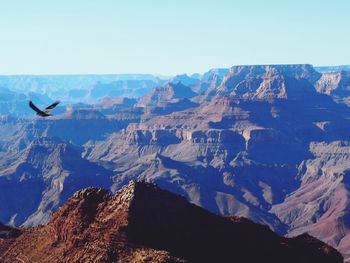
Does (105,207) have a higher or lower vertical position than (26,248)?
higher

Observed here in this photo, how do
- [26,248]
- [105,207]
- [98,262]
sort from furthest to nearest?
1. [26,248]
2. [105,207]
3. [98,262]

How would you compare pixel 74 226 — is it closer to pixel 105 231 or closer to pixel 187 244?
pixel 105 231

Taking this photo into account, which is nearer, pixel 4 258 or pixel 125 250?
pixel 125 250

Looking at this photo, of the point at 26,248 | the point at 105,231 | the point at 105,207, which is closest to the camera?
the point at 105,231

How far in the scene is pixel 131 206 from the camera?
67.8 metres

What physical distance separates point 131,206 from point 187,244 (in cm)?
707

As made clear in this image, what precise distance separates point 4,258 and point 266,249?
29.9 metres

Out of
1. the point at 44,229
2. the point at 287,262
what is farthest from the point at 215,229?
the point at 44,229

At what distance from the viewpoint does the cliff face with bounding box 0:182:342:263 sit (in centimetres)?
6319

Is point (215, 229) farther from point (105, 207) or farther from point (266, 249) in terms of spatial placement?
point (105, 207)

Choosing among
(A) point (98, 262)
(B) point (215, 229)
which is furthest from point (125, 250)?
(B) point (215, 229)

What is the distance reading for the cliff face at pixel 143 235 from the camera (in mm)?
63188

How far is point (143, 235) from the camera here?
6538cm

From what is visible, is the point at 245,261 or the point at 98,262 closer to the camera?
the point at 98,262
